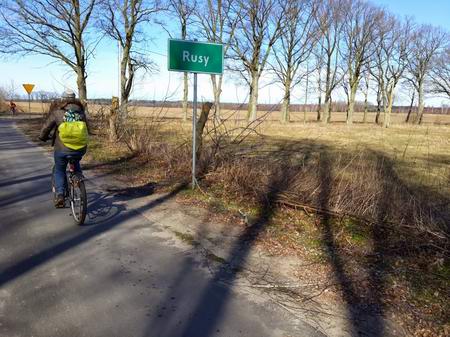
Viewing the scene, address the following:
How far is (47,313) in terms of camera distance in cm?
342

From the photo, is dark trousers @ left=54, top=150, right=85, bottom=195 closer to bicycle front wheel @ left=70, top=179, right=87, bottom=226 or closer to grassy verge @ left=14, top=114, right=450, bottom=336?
bicycle front wheel @ left=70, top=179, right=87, bottom=226

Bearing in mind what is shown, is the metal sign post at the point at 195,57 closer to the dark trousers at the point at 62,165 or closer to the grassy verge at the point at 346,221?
the grassy verge at the point at 346,221

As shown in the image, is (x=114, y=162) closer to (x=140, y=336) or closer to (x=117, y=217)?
(x=117, y=217)

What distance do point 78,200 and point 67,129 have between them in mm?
1026

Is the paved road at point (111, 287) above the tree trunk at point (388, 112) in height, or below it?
below

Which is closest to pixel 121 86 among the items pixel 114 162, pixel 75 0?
pixel 75 0

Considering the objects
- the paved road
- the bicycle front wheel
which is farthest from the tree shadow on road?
the bicycle front wheel

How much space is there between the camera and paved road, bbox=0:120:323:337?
3.30 m

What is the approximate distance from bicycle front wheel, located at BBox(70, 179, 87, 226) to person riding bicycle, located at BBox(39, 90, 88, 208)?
353 millimetres

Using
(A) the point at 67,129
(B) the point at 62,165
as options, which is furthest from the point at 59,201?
(A) the point at 67,129

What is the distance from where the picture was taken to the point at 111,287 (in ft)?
13.0

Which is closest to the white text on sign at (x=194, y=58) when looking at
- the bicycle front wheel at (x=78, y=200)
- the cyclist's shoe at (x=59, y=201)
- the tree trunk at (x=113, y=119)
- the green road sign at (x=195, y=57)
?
the green road sign at (x=195, y=57)

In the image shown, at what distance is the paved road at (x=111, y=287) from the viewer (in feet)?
10.8

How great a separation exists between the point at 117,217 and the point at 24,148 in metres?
9.50
